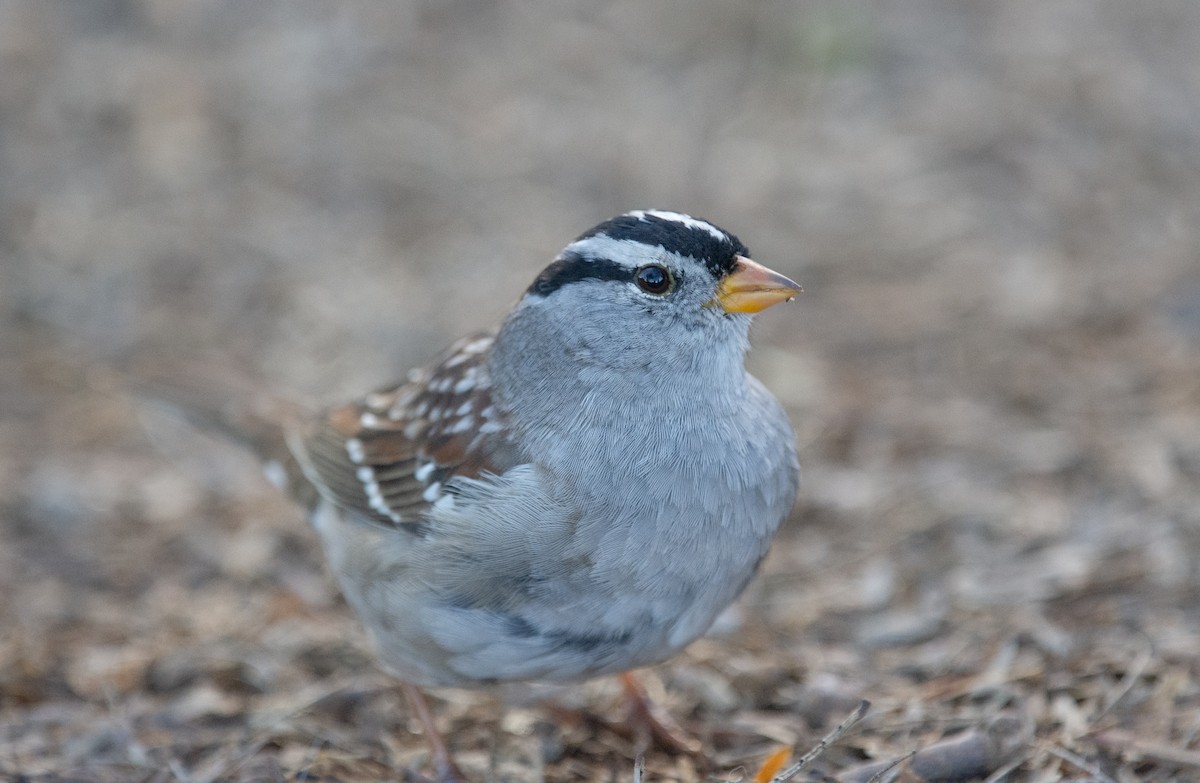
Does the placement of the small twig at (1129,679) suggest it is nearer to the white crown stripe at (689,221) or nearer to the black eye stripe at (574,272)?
the white crown stripe at (689,221)

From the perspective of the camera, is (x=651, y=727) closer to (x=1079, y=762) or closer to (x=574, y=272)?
(x=1079, y=762)

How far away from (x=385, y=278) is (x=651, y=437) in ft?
11.7

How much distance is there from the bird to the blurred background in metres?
0.62

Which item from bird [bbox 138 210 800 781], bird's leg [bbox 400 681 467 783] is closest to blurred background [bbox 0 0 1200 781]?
bird's leg [bbox 400 681 467 783]

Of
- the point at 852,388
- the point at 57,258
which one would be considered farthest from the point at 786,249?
the point at 57,258

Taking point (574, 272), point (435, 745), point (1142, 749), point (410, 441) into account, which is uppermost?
point (574, 272)

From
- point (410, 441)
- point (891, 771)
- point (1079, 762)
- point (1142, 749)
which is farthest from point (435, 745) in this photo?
point (1142, 749)

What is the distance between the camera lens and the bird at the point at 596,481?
3523 millimetres

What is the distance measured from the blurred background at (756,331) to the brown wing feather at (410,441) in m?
0.71

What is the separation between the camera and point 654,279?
3.71 metres

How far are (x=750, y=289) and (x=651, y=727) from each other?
4.66 feet

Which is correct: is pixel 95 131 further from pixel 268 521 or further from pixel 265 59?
pixel 268 521

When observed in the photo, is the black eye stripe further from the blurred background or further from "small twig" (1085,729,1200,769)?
"small twig" (1085,729,1200,769)

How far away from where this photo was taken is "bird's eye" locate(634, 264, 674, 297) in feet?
12.1
